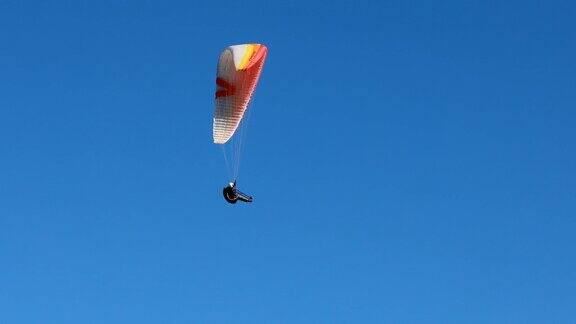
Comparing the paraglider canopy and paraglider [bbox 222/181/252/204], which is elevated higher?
the paraglider canopy

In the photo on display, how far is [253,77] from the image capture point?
9988 cm

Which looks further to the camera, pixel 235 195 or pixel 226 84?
pixel 226 84

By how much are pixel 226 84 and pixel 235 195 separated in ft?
37.6

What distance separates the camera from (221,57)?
99125mm

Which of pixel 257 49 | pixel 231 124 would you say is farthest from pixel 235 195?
pixel 257 49

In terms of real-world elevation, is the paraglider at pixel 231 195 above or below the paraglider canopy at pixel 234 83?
below

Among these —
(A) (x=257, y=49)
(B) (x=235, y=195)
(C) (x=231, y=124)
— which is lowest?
(B) (x=235, y=195)

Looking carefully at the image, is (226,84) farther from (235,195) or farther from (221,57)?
(235,195)

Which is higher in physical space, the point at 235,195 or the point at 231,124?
the point at 231,124

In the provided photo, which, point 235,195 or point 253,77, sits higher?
point 253,77

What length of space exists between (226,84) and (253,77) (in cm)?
247

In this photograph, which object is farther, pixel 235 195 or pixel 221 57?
pixel 221 57

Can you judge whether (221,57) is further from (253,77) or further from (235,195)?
(235,195)

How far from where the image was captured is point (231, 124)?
9744 centimetres
